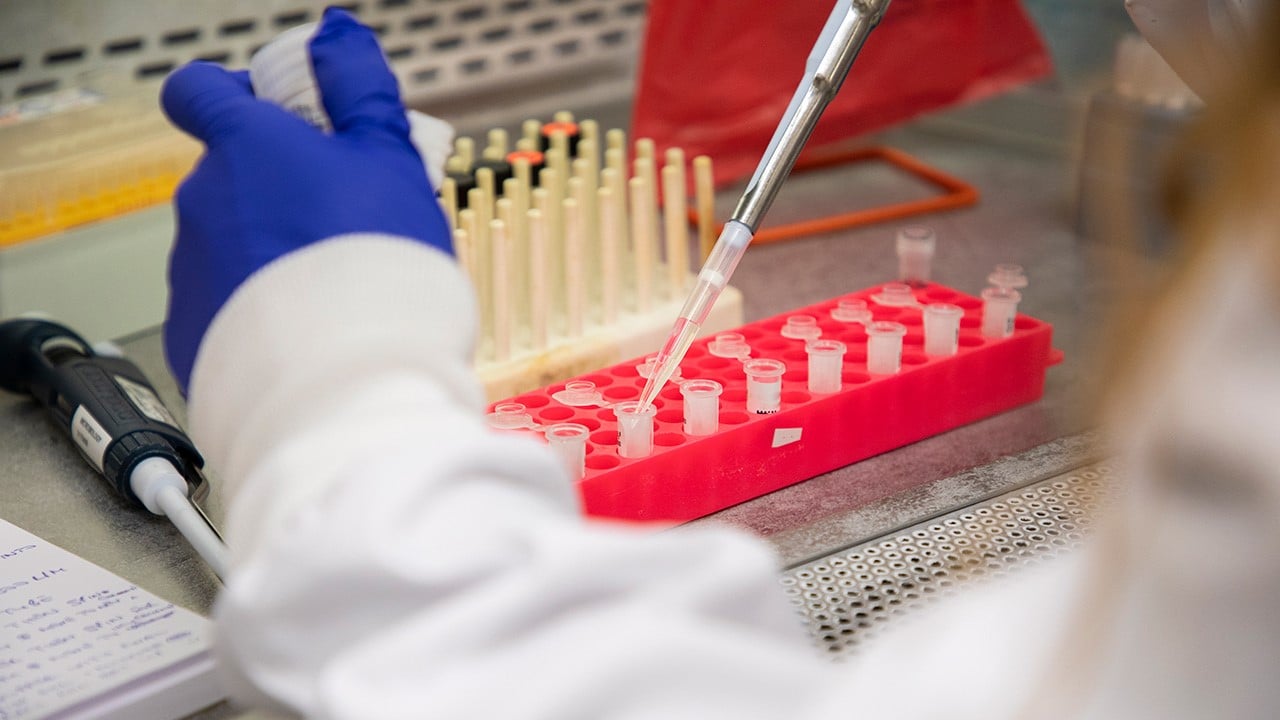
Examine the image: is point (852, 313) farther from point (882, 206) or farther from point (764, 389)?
point (882, 206)

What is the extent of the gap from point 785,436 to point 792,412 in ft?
0.06

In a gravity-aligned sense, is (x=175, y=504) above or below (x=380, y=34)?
below

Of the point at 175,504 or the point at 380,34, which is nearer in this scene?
the point at 175,504

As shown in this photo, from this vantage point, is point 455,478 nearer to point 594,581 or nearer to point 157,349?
point 594,581

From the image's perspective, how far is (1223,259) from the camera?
1.09 feet

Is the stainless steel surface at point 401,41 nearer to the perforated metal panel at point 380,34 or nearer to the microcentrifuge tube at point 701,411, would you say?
the perforated metal panel at point 380,34

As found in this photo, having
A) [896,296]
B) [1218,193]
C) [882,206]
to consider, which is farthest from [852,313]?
[1218,193]

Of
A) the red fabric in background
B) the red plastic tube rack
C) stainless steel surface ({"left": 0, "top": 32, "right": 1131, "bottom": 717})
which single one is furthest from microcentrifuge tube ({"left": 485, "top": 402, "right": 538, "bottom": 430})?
the red fabric in background

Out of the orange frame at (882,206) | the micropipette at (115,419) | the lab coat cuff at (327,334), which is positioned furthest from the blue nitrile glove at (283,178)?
the orange frame at (882,206)

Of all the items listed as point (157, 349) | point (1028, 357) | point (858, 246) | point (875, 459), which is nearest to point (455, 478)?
point (875, 459)

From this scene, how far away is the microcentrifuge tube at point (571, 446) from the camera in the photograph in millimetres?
801

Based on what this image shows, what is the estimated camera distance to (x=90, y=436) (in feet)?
2.99

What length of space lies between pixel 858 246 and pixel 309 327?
0.92 m

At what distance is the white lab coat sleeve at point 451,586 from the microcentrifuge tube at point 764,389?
0.40m
